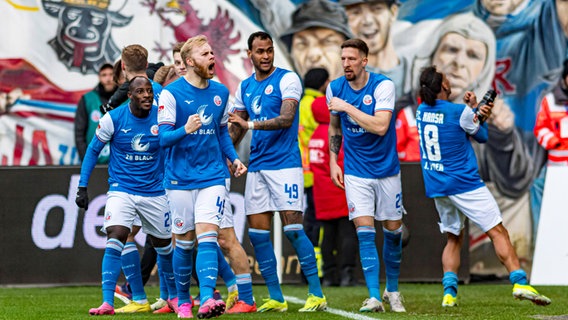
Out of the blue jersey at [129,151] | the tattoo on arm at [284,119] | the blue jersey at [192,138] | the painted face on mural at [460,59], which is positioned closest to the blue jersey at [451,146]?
the tattoo on arm at [284,119]

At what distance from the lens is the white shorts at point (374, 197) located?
10.8 meters

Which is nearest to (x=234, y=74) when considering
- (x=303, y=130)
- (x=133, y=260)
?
(x=303, y=130)

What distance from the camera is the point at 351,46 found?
1061cm

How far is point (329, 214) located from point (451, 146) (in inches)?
135

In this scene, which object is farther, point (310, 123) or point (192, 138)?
→ point (310, 123)

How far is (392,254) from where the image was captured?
1115cm

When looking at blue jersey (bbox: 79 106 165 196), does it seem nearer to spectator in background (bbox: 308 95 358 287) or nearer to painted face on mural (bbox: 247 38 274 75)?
painted face on mural (bbox: 247 38 274 75)

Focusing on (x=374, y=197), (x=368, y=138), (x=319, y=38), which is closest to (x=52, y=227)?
(x=319, y=38)

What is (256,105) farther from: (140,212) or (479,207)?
(479,207)

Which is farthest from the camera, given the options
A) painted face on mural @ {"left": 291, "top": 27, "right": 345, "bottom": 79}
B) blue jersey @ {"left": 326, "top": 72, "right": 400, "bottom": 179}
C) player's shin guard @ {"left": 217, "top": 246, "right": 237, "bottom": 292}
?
painted face on mural @ {"left": 291, "top": 27, "right": 345, "bottom": 79}

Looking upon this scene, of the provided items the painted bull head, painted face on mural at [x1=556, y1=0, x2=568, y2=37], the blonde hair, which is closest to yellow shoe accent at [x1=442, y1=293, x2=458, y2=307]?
the blonde hair

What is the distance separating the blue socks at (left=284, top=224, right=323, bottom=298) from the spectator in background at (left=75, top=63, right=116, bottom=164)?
4.50m

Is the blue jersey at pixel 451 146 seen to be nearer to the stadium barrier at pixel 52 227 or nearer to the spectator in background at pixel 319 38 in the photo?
the stadium barrier at pixel 52 227

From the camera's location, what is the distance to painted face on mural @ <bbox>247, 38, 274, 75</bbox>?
34.7 ft
